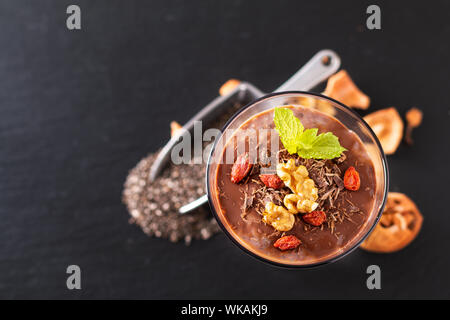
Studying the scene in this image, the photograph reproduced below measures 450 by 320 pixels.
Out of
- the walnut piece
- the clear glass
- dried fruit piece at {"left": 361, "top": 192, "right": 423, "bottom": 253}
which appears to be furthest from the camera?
dried fruit piece at {"left": 361, "top": 192, "right": 423, "bottom": 253}

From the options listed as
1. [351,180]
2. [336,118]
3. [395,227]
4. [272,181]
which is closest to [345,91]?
[336,118]

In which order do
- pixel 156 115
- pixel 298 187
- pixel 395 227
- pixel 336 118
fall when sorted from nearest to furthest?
pixel 298 187, pixel 336 118, pixel 395 227, pixel 156 115

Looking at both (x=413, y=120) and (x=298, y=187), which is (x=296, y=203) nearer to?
(x=298, y=187)

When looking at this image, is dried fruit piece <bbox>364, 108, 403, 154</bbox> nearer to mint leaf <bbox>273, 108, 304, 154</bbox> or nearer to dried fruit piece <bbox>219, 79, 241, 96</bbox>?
dried fruit piece <bbox>219, 79, 241, 96</bbox>

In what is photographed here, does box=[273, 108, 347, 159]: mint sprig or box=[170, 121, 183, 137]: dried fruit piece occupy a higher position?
box=[170, 121, 183, 137]: dried fruit piece

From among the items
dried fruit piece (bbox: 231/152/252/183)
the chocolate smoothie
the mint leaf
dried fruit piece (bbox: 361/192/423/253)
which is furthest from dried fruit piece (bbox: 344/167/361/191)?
dried fruit piece (bbox: 361/192/423/253)

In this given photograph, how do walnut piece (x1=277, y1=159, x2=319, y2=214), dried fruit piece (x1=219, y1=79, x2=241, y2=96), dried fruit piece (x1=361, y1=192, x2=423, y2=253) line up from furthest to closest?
dried fruit piece (x1=219, y1=79, x2=241, y2=96) → dried fruit piece (x1=361, y1=192, x2=423, y2=253) → walnut piece (x1=277, y1=159, x2=319, y2=214)

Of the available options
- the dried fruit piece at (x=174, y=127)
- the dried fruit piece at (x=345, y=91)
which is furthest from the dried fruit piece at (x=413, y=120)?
the dried fruit piece at (x=174, y=127)
